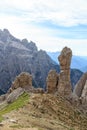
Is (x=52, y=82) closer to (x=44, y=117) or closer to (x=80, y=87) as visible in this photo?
(x=80, y=87)

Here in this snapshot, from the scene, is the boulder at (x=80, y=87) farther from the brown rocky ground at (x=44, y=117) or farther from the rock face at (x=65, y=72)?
the brown rocky ground at (x=44, y=117)

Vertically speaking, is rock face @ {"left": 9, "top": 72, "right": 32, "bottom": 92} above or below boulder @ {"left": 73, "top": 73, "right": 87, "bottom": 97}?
above

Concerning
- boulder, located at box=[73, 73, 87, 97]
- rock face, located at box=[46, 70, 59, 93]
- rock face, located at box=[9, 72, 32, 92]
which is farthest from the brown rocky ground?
boulder, located at box=[73, 73, 87, 97]

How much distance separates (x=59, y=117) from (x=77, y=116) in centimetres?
679

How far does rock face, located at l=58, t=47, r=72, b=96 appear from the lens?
282 ft

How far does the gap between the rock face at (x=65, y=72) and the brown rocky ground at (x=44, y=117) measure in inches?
948

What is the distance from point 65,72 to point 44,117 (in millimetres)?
38161

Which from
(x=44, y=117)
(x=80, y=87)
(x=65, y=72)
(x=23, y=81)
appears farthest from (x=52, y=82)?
(x=44, y=117)

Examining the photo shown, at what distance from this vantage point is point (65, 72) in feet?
286

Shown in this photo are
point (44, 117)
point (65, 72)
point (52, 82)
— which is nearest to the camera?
point (44, 117)

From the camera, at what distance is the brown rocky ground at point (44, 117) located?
137ft

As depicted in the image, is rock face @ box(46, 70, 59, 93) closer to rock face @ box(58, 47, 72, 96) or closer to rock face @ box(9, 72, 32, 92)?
rock face @ box(58, 47, 72, 96)

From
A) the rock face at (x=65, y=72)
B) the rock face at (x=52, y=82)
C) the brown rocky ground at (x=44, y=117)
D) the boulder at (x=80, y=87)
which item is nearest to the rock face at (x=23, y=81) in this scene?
the rock face at (x=52, y=82)

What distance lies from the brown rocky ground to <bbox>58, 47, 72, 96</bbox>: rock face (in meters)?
24.1
